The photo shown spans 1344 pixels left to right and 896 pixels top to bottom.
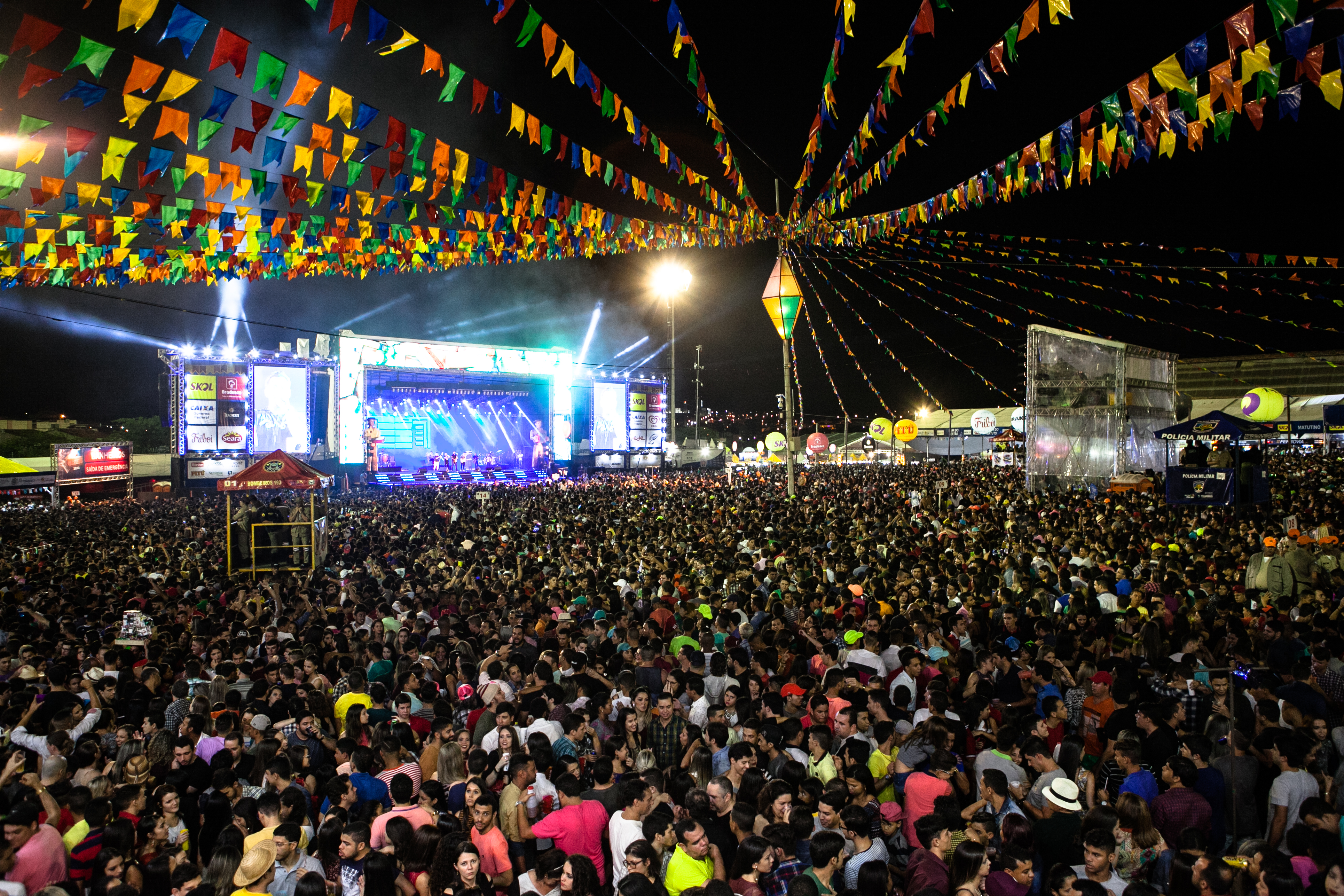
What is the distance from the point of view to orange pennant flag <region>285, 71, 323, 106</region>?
6.52 meters

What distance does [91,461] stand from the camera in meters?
30.4

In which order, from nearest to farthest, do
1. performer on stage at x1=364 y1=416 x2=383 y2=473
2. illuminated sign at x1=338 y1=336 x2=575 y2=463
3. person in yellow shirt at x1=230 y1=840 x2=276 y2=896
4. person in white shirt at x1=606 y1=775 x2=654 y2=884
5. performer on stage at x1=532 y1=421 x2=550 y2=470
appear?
person in yellow shirt at x1=230 y1=840 x2=276 y2=896 → person in white shirt at x1=606 y1=775 x2=654 y2=884 → illuminated sign at x1=338 y1=336 x2=575 y2=463 → performer on stage at x1=364 y1=416 x2=383 y2=473 → performer on stage at x1=532 y1=421 x2=550 y2=470

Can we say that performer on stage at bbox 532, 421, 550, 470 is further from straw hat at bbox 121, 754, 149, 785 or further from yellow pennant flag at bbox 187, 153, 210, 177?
straw hat at bbox 121, 754, 149, 785

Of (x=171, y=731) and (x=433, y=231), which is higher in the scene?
(x=433, y=231)

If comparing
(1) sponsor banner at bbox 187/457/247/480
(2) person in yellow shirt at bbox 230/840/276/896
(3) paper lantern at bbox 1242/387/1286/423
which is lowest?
(2) person in yellow shirt at bbox 230/840/276/896

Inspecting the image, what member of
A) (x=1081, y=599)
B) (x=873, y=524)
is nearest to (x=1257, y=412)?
(x=873, y=524)

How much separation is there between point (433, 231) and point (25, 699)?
9.02 meters

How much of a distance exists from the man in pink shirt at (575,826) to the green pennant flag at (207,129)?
6782 mm

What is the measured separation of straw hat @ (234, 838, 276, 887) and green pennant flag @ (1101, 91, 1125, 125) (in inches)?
341

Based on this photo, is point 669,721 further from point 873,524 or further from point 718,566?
point 873,524

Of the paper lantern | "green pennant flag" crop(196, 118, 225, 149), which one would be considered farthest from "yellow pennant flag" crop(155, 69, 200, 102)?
the paper lantern

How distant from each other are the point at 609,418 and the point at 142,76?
3898 centimetres

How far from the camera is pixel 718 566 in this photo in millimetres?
10836

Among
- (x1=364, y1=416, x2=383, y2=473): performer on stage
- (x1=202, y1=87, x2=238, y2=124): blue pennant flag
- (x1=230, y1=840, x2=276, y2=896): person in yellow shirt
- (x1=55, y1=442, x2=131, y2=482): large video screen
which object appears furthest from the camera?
(x1=364, y1=416, x2=383, y2=473): performer on stage
